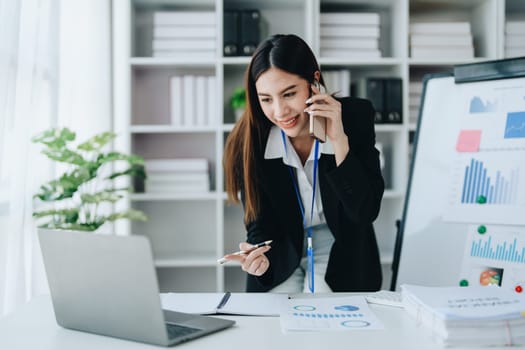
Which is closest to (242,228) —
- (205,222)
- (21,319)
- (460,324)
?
(205,222)

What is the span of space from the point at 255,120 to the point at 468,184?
0.81 meters

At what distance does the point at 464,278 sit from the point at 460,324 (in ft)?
3.34

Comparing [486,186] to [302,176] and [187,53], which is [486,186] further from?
[187,53]

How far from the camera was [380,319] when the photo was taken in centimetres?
116

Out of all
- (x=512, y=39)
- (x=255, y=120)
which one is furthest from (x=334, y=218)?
(x=512, y=39)

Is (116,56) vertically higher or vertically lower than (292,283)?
higher

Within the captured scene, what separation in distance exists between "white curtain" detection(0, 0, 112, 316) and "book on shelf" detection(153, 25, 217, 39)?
0.38m

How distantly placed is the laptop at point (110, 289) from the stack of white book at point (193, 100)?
77.3 inches

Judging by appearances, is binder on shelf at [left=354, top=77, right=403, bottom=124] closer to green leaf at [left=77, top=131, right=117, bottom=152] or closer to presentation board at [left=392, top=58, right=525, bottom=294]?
presentation board at [left=392, top=58, right=525, bottom=294]

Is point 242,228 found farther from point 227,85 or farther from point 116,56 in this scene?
point 116,56

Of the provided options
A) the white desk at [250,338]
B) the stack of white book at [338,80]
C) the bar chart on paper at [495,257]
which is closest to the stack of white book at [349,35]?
the stack of white book at [338,80]

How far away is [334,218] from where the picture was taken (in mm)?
1707

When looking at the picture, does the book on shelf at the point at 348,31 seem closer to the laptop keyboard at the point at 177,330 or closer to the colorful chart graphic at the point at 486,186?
the colorful chart graphic at the point at 486,186

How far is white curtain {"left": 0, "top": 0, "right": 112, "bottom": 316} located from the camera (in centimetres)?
181
